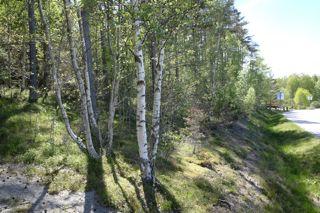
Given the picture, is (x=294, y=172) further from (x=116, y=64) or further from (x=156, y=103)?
(x=116, y=64)

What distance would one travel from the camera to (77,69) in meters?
13.8

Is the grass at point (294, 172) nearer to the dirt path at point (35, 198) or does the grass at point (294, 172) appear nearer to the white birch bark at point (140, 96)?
the white birch bark at point (140, 96)

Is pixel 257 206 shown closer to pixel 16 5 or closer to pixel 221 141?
pixel 221 141

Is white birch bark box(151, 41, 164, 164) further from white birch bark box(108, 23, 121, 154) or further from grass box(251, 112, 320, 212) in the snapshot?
grass box(251, 112, 320, 212)

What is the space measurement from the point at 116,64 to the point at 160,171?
495cm

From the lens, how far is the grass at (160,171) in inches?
498

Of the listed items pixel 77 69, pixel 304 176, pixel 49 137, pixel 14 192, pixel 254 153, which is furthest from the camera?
pixel 254 153

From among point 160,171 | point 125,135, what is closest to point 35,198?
point 160,171

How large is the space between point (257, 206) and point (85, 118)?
822 centimetres

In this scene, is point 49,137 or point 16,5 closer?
point 49,137

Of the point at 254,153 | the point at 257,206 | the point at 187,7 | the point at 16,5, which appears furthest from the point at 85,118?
the point at 254,153

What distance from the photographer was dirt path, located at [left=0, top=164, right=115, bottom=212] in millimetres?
10461

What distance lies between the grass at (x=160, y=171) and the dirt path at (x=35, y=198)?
1.13 feet

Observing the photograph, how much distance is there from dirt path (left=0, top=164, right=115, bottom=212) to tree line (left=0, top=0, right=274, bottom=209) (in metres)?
2.77
